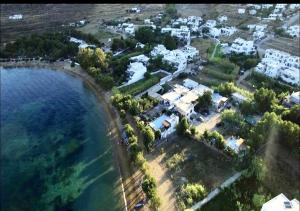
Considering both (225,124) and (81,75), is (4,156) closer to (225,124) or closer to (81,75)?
(81,75)

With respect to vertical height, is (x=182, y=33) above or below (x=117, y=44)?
→ below

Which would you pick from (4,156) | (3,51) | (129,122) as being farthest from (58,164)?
(3,51)

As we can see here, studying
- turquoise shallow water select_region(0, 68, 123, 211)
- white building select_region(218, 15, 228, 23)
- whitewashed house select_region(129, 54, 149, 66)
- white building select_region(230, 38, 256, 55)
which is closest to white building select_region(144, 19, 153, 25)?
white building select_region(218, 15, 228, 23)

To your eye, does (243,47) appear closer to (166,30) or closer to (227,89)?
(227,89)

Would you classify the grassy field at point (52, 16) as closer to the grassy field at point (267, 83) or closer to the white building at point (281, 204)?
the grassy field at point (267, 83)

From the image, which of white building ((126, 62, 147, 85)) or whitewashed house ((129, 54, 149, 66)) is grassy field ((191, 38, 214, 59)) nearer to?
whitewashed house ((129, 54, 149, 66))

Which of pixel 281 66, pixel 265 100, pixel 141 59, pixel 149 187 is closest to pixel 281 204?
pixel 149 187
